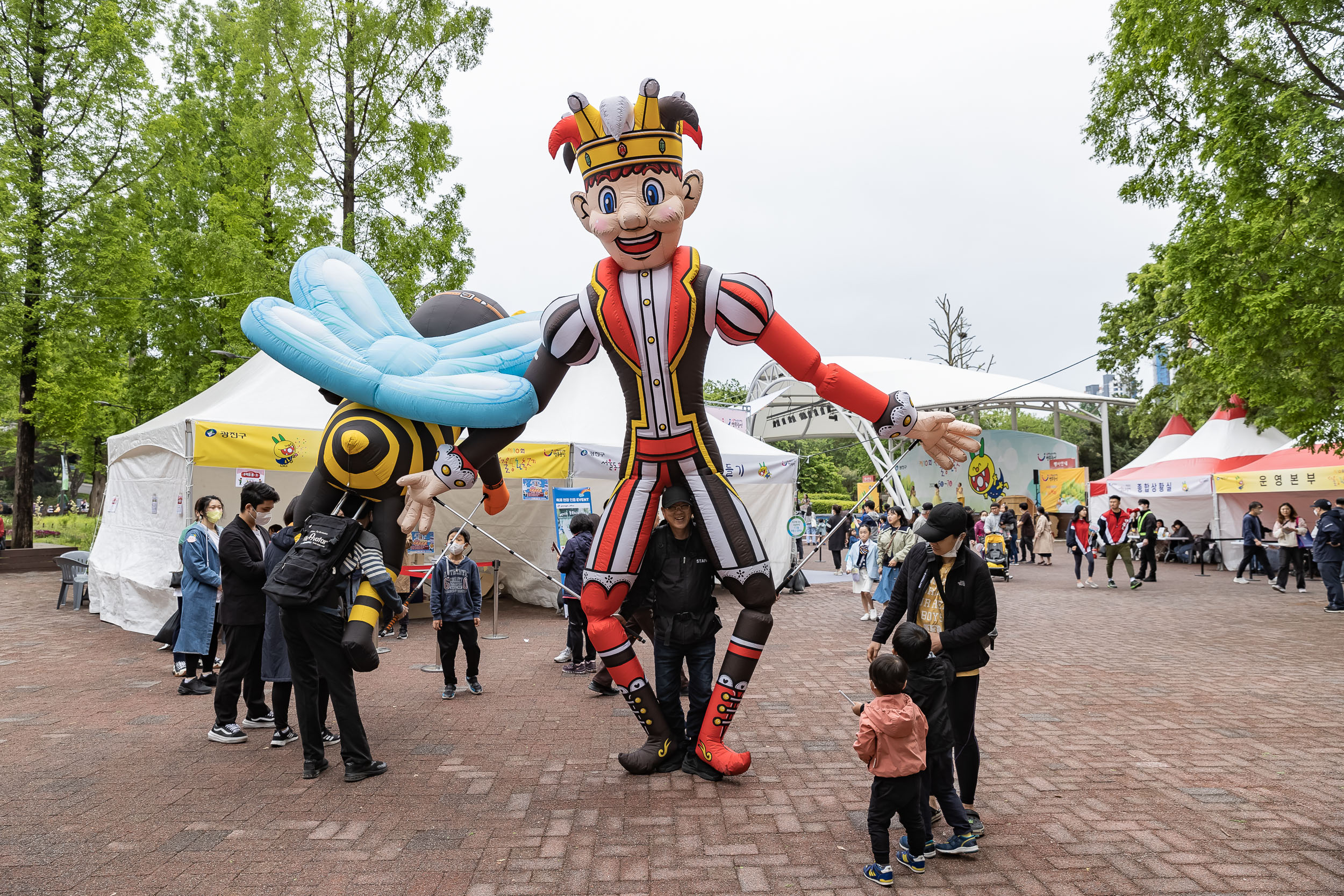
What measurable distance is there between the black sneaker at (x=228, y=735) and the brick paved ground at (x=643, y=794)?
0.31 feet

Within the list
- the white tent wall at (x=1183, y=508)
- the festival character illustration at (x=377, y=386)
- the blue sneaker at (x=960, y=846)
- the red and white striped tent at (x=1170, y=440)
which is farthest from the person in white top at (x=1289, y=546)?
the festival character illustration at (x=377, y=386)

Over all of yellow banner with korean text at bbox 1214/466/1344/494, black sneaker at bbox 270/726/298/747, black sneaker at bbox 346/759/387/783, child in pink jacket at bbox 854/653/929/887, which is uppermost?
yellow banner with korean text at bbox 1214/466/1344/494

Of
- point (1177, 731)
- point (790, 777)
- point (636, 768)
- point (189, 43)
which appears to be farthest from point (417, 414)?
point (189, 43)

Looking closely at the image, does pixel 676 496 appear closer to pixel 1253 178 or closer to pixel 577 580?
pixel 577 580

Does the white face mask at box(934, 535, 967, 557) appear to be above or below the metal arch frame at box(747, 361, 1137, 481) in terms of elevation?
below

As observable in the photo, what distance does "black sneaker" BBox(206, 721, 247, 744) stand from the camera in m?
5.27

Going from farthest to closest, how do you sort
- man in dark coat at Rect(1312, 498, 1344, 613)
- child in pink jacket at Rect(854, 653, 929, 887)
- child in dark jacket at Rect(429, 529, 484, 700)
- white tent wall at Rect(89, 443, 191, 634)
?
1. man in dark coat at Rect(1312, 498, 1344, 613)
2. white tent wall at Rect(89, 443, 191, 634)
3. child in dark jacket at Rect(429, 529, 484, 700)
4. child in pink jacket at Rect(854, 653, 929, 887)

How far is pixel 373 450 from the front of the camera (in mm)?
4840

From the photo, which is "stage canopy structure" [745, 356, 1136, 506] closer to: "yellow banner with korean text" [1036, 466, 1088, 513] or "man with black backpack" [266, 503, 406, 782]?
"yellow banner with korean text" [1036, 466, 1088, 513]

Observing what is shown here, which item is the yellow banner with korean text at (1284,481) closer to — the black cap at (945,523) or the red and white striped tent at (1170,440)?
the red and white striped tent at (1170,440)

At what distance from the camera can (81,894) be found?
10.1ft

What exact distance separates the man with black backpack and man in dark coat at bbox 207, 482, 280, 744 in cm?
87

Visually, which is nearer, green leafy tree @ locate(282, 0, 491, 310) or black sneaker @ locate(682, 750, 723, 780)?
black sneaker @ locate(682, 750, 723, 780)

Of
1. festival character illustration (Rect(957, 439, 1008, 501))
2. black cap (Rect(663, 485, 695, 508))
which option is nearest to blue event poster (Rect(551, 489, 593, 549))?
black cap (Rect(663, 485, 695, 508))
